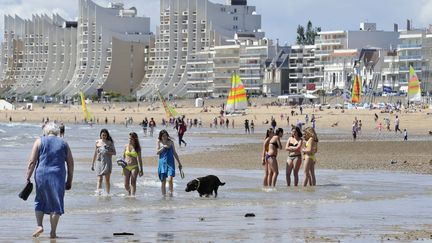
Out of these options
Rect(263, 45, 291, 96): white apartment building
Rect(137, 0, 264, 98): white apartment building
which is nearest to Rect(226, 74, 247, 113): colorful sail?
Rect(263, 45, 291, 96): white apartment building

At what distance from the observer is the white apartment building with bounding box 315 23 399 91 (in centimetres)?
15488

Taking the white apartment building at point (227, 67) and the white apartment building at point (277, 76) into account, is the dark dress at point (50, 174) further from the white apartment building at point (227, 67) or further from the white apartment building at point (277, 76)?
the white apartment building at point (227, 67)

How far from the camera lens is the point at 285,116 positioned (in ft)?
322

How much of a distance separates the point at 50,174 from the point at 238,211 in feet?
15.0

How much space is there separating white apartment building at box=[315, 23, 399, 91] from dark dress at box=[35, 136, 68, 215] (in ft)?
462

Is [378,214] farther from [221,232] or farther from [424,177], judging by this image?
[424,177]

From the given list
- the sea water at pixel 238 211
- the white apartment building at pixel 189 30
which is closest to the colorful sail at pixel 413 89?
the white apartment building at pixel 189 30

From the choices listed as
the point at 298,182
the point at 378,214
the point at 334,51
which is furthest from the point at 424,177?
the point at 334,51

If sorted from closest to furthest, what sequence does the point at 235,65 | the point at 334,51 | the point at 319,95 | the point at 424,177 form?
the point at 424,177
the point at 319,95
the point at 334,51
the point at 235,65

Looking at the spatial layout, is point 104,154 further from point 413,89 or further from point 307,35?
point 307,35

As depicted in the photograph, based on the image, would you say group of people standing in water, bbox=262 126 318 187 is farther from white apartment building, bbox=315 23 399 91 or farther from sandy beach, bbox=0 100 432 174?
white apartment building, bbox=315 23 399 91

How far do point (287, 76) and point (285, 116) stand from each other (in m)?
67.5

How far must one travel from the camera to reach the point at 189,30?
634ft

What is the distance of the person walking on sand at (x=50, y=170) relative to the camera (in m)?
12.9
